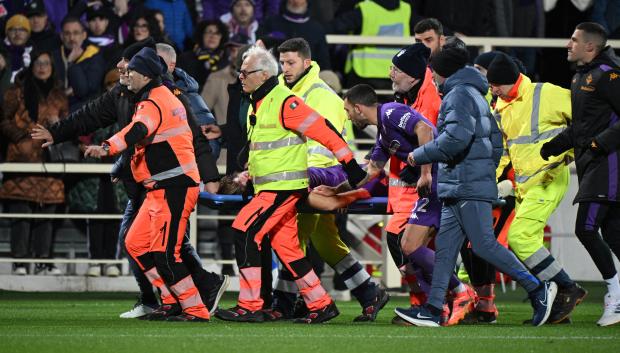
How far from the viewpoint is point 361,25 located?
15.1 m

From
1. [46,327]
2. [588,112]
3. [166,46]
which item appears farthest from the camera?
[166,46]

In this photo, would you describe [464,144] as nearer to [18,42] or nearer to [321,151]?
[321,151]

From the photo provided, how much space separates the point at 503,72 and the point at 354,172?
1741mm

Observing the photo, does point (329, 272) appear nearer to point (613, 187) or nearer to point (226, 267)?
point (226, 267)

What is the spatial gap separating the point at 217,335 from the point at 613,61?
367 cm

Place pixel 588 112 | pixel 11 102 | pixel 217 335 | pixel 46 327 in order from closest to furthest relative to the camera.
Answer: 1. pixel 217 335
2. pixel 46 327
3. pixel 588 112
4. pixel 11 102

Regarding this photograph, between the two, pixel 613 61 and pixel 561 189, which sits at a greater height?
pixel 613 61

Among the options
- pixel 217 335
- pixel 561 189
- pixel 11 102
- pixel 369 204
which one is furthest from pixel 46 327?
pixel 11 102

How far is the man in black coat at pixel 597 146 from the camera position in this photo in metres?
10.1

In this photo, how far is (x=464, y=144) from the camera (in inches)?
367

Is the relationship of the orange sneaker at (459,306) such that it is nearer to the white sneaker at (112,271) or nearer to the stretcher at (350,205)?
the stretcher at (350,205)

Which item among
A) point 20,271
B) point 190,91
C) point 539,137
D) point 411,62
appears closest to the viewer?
point 411,62

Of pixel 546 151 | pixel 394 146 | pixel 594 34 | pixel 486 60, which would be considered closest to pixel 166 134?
pixel 394 146

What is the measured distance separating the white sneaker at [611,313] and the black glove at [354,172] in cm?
198
